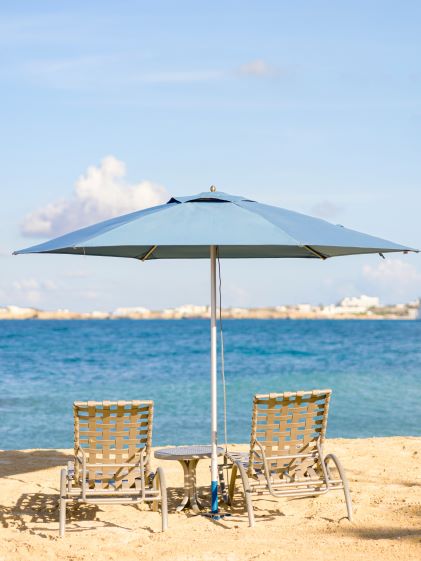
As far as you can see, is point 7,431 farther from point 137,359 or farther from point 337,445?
point 137,359

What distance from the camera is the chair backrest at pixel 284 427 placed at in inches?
231

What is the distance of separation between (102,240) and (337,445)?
16.5 ft

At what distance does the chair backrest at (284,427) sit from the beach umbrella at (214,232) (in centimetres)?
31

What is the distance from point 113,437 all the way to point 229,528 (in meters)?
0.98

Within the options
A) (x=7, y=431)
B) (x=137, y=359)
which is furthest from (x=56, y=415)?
(x=137, y=359)

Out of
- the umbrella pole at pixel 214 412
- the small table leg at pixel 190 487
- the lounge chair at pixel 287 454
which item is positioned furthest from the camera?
the small table leg at pixel 190 487

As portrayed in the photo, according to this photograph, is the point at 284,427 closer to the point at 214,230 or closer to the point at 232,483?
the point at 232,483

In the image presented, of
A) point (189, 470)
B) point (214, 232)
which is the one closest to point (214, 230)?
point (214, 232)

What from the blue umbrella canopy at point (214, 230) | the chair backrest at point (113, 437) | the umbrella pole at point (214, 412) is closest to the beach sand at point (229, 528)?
the umbrella pole at point (214, 412)

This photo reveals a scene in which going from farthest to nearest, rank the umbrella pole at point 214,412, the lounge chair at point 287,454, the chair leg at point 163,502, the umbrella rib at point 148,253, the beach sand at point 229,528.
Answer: the umbrella rib at point 148,253 → the umbrella pole at point 214,412 → the lounge chair at point 287,454 → the chair leg at point 163,502 → the beach sand at point 229,528

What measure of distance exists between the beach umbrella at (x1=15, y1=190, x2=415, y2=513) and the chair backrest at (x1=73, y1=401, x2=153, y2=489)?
1.74 ft

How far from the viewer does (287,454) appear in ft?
19.6

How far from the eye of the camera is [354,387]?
908 inches

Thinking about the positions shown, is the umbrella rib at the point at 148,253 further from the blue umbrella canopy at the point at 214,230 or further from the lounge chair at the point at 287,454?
the lounge chair at the point at 287,454
